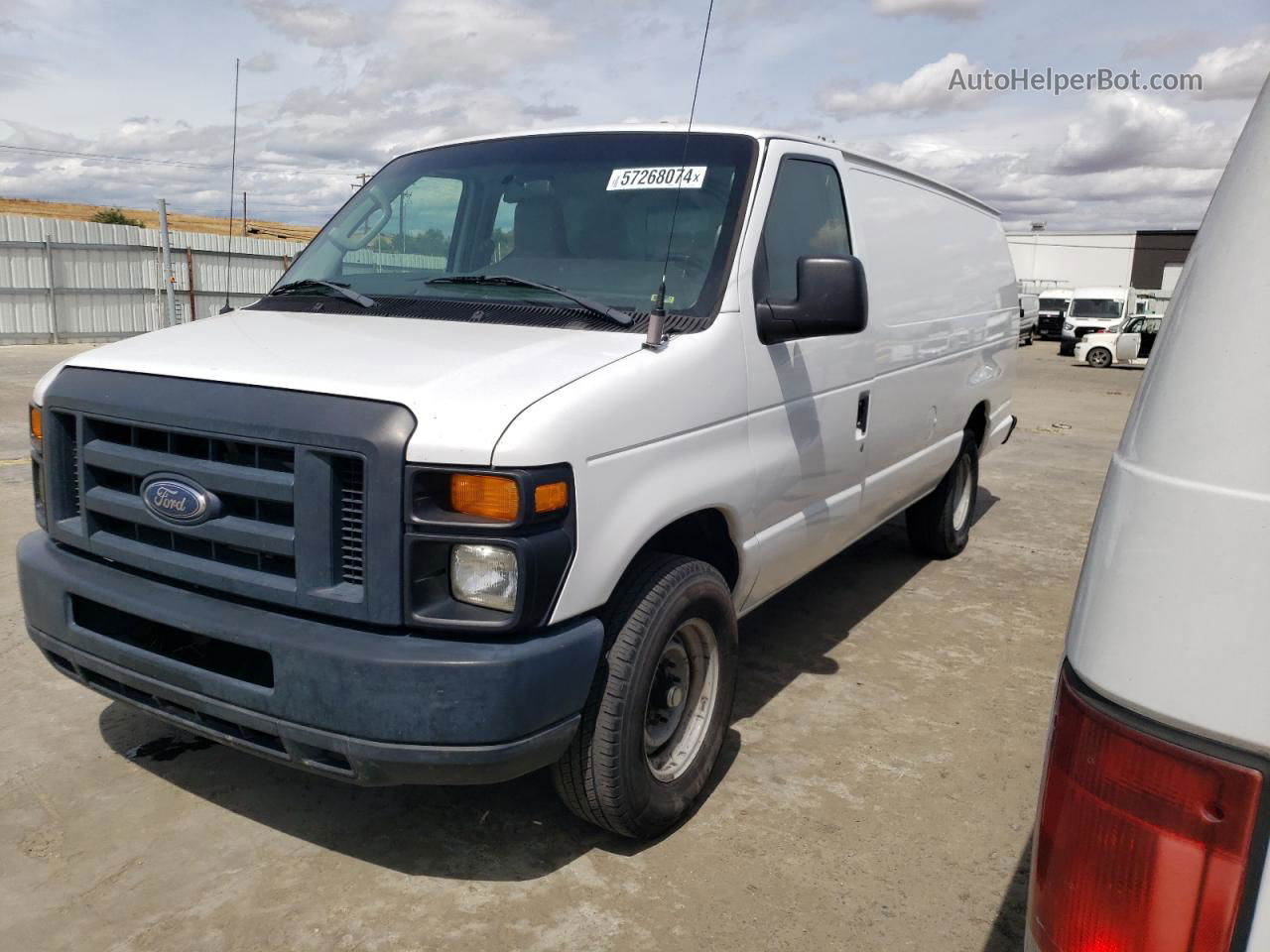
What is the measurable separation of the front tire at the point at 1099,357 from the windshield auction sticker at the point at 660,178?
2775 centimetres

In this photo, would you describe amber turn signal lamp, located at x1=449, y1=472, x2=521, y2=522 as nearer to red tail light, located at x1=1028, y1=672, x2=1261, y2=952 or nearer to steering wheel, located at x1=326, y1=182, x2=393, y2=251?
red tail light, located at x1=1028, y1=672, x2=1261, y2=952

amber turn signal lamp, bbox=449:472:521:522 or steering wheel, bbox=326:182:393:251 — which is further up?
steering wheel, bbox=326:182:393:251

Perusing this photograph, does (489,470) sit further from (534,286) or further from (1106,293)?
(1106,293)

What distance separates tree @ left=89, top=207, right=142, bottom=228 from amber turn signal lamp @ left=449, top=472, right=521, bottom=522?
4564 centimetres

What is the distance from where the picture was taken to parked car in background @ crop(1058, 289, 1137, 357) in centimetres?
3419

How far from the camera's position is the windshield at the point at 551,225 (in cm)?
339

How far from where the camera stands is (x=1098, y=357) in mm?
28453

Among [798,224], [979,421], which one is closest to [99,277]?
[979,421]

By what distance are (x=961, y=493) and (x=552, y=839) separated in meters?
4.26

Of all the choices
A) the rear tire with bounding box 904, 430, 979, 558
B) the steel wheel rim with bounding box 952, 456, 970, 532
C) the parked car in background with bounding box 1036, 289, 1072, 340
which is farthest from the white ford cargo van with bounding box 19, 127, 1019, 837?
the parked car in background with bounding box 1036, 289, 1072, 340

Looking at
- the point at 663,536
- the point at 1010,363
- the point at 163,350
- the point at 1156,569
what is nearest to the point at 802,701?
the point at 663,536

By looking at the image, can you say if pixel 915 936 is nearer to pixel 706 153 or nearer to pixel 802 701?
pixel 802 701

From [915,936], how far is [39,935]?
232cm

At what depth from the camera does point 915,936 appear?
2811mm
